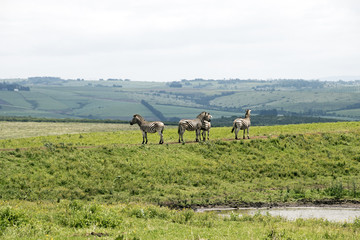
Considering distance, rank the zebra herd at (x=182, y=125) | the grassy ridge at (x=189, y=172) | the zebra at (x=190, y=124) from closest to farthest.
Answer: the grassy ridge at (x=189, y=172)
the zebra herd at (x=182, y=125)
the zebra at (x=190, y=124)

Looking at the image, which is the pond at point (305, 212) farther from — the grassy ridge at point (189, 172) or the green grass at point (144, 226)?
the green grass at point (144, 226)

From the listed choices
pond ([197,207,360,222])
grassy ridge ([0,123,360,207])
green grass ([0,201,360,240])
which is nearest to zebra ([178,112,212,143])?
grassy ridge ([0,123,360,207])

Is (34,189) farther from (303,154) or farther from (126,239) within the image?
(303,154)

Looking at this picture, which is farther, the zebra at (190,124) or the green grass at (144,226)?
the zebra at (190,124)

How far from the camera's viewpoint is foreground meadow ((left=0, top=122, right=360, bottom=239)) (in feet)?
66.6

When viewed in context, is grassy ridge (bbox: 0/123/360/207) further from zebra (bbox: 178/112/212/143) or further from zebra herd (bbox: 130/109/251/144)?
zebra (bbox: 178/112/212/143)

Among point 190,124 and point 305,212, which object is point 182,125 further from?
point 305,212

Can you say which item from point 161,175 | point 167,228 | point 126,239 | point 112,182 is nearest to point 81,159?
point 112,182

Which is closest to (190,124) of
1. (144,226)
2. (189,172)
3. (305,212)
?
(189,172)

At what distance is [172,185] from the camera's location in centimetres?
3731

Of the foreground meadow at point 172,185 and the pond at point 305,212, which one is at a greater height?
the foreground meadow at point 172,185

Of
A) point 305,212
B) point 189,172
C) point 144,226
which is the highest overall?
point 144,226

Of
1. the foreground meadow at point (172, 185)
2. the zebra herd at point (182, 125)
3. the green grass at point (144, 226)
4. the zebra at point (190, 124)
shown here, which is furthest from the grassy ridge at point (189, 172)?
the green grass at point (144, 226)

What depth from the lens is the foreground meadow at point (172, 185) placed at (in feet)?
66.6
